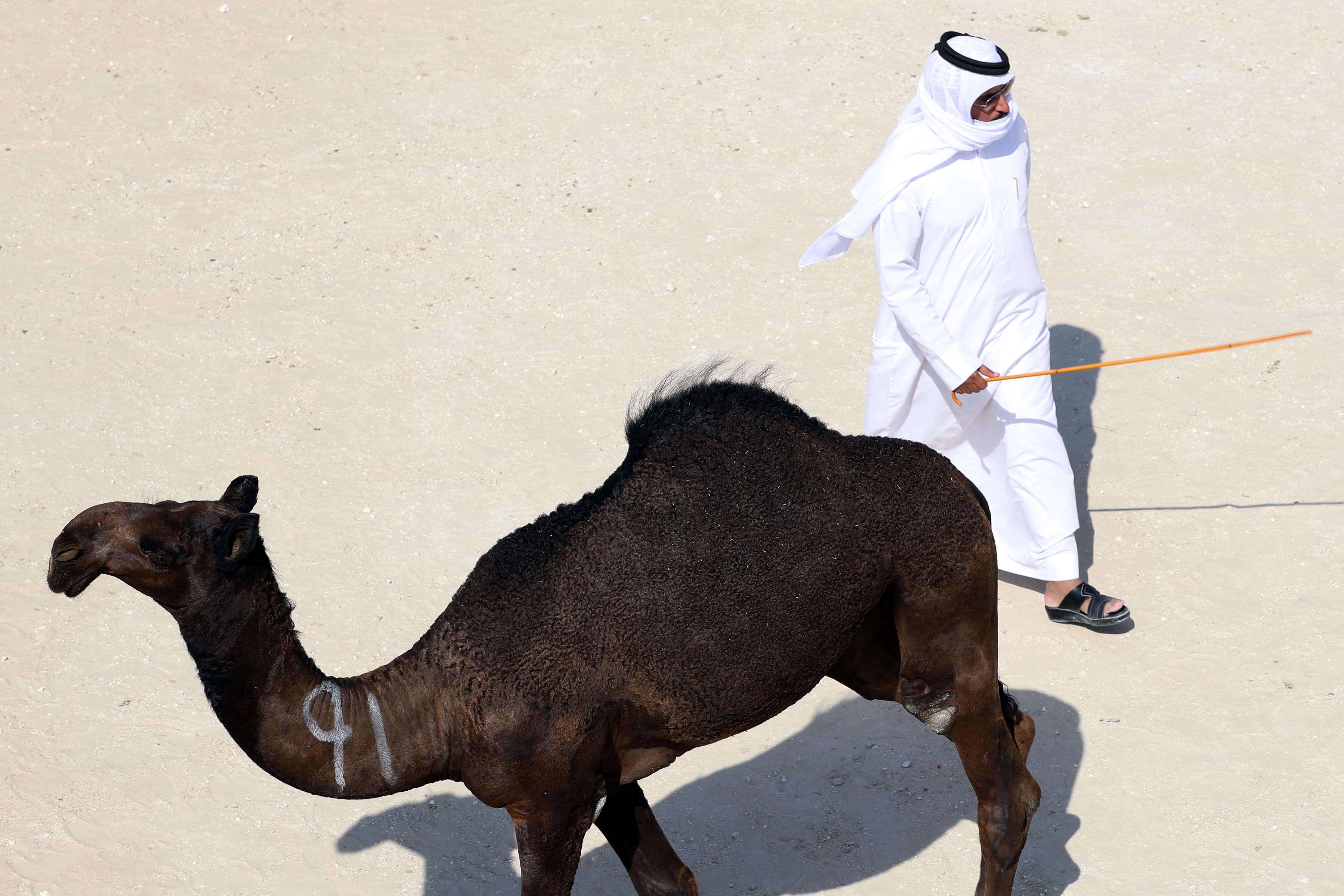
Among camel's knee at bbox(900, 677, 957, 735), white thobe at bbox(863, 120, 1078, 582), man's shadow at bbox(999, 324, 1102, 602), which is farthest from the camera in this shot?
man's shadow at bbox(999, 324, 1102, 602)

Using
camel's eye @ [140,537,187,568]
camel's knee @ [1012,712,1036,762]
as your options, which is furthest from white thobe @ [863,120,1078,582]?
camel's eye @ [140,537,187,568]

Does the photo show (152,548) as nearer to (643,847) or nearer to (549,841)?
(549,841)

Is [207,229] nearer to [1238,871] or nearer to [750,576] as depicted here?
[750,576]

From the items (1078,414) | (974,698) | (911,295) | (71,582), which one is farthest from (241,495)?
(1078,414)

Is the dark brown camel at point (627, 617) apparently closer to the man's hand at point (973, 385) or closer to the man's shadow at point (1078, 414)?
the man's hand at point (973, 385)

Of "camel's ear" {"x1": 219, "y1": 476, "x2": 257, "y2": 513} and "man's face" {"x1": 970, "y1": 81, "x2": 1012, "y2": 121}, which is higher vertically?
"camel's ear" {"x1": 219, "y1": 476, "x2": 257, "y2": 513}

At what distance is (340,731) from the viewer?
422 centimetres

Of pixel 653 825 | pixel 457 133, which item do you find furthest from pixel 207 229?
pixel 653 825

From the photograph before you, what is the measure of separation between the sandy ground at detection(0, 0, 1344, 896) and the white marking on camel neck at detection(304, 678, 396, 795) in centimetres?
179

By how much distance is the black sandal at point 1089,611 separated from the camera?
23.1 ft

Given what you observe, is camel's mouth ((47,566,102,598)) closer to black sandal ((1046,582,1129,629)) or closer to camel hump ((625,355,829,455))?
camel hump ((625,355,829,455))

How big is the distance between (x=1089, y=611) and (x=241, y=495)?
4.48m

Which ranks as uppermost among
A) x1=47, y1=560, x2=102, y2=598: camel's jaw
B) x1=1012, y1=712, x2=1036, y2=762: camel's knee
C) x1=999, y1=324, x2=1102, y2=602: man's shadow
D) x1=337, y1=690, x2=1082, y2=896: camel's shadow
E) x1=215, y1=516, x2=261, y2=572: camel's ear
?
x1=47, y1=560, x2=102, y2=598: camel's jaw

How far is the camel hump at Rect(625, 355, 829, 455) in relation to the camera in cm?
470
